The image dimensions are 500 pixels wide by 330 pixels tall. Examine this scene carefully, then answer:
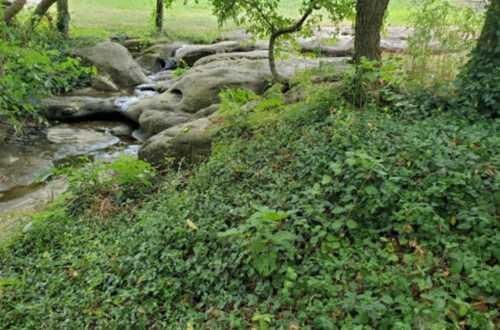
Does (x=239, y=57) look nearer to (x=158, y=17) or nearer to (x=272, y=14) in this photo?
(x=272, y=14)

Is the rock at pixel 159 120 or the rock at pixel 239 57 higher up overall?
the rock at pixel 239 57

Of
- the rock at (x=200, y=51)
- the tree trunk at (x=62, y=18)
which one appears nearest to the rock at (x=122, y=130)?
the rock at (x=200, y=51)

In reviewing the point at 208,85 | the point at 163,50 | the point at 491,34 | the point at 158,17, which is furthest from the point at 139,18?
the point at 491,34

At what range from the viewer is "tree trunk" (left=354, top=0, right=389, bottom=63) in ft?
16.7

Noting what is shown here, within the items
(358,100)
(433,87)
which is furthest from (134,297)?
(433,87)

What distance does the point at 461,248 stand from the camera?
3039 mm

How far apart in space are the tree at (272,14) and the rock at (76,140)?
161 inches

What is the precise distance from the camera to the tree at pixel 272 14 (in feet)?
23.0

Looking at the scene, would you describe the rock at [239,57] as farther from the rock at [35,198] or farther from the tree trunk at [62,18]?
the tree trunk at [62,18]

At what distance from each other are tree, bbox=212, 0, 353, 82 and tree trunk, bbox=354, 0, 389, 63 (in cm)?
190

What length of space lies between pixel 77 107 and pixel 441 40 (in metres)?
8.52

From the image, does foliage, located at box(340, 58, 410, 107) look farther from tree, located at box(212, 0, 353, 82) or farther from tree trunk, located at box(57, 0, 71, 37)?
tree trunk, located at box(57, 0, 71, 37)

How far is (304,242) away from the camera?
348cm

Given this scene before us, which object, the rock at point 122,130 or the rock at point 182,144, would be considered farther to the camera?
the rock at point 122,130
